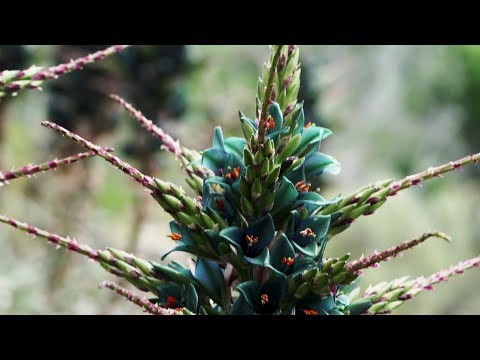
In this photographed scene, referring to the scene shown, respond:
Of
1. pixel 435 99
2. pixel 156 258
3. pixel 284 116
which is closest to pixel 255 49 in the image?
Answer: pixel 435 99

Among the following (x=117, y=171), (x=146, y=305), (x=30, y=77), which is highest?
(x=117, y=171)

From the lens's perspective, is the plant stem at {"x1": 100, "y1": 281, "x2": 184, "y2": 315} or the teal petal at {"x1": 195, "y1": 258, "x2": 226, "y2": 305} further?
the teal petal at {"x1": 195, "y1": 258, "x2": 226, "y2": 305}

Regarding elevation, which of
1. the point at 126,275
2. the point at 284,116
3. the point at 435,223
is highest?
the point at 435,223

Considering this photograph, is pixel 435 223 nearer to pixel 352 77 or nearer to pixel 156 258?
pixel 156 258

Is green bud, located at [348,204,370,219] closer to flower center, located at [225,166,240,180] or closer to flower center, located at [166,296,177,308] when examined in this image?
flower center, located at [225,166,240,180]

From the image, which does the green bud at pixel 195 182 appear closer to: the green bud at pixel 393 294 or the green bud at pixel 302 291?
the green bud at pixel 302 291

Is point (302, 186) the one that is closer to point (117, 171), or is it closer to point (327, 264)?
point (327, 264)

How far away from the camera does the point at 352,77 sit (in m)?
30.7

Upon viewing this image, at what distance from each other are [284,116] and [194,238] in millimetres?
325

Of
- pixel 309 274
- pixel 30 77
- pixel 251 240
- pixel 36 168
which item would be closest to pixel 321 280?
pixel 309 274

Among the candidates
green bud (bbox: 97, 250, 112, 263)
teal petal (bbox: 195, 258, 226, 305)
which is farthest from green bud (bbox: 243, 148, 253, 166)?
green bud (bbox: 97, 250, 112, 263)

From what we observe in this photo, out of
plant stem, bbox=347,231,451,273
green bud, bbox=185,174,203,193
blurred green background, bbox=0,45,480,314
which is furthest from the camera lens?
blurred green background, bbox=0,45,480,314

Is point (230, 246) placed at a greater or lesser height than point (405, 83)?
lesser

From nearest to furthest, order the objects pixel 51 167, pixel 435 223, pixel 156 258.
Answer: pixel 51 167 → pixel 156 258 → pixel 435 223
